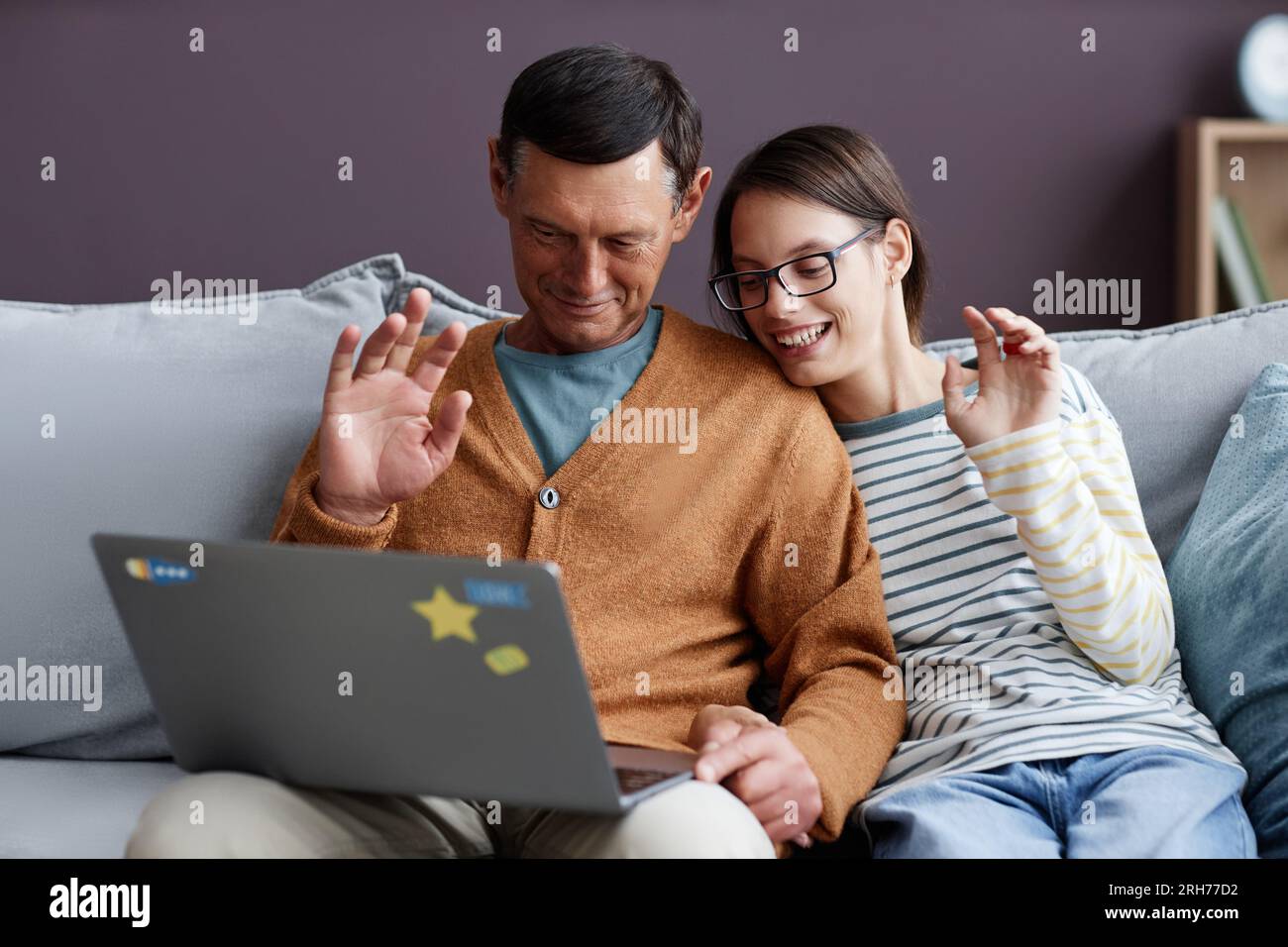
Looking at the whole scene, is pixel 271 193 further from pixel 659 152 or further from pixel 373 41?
pixel 659 152

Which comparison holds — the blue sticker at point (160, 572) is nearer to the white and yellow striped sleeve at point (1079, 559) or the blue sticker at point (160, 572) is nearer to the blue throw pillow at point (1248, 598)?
the white and yellow striped sleeve at point (1079, 559)

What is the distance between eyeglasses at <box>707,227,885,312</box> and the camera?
1.46 m

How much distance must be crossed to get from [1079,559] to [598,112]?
2.17ft

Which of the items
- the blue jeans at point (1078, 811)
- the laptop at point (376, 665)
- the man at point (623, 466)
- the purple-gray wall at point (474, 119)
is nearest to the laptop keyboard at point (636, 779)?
the laptop at point (376, 665)

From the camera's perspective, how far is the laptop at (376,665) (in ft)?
3.05

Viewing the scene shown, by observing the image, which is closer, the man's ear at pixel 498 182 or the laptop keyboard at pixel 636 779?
the laptop keyboard at pixel 636 779

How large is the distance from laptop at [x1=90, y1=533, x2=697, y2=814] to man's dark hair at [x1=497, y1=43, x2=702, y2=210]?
23.9 inches

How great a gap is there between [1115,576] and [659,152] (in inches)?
25.3

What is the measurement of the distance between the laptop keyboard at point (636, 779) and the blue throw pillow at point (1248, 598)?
60 centimetres

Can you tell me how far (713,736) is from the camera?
120 cm
